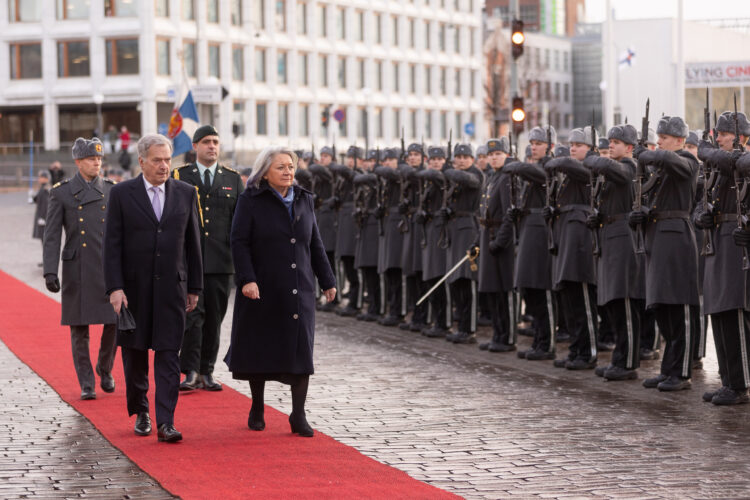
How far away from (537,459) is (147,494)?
97.4 inches

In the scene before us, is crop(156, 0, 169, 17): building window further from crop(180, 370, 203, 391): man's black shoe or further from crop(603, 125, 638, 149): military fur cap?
crop(180, 370, 203, 391): man's black shoe

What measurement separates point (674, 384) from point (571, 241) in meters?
2.13

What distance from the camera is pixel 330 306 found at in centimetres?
1986

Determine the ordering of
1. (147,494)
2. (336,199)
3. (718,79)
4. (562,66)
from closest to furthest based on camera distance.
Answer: (147,494) < (336,199) < (718,79) < (562,66)

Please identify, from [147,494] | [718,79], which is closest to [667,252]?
[147,494]

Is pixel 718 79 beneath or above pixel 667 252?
above

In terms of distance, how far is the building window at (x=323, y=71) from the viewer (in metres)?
83.8

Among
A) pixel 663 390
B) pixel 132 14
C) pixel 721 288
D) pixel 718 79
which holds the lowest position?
pixel 663 390

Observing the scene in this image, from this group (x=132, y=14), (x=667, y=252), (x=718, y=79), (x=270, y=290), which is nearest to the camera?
(x=270, y=290)

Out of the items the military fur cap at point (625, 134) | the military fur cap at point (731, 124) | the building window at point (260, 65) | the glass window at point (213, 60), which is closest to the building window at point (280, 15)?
the building window at point (260, 65)

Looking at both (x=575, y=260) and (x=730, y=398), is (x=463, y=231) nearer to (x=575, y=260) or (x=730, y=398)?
(x=575, y=260)

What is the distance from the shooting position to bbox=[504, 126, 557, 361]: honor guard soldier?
13992mm

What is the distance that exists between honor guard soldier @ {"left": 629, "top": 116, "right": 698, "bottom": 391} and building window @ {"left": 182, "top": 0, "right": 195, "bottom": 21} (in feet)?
212

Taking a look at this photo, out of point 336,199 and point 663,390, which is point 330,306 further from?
point 663,390
